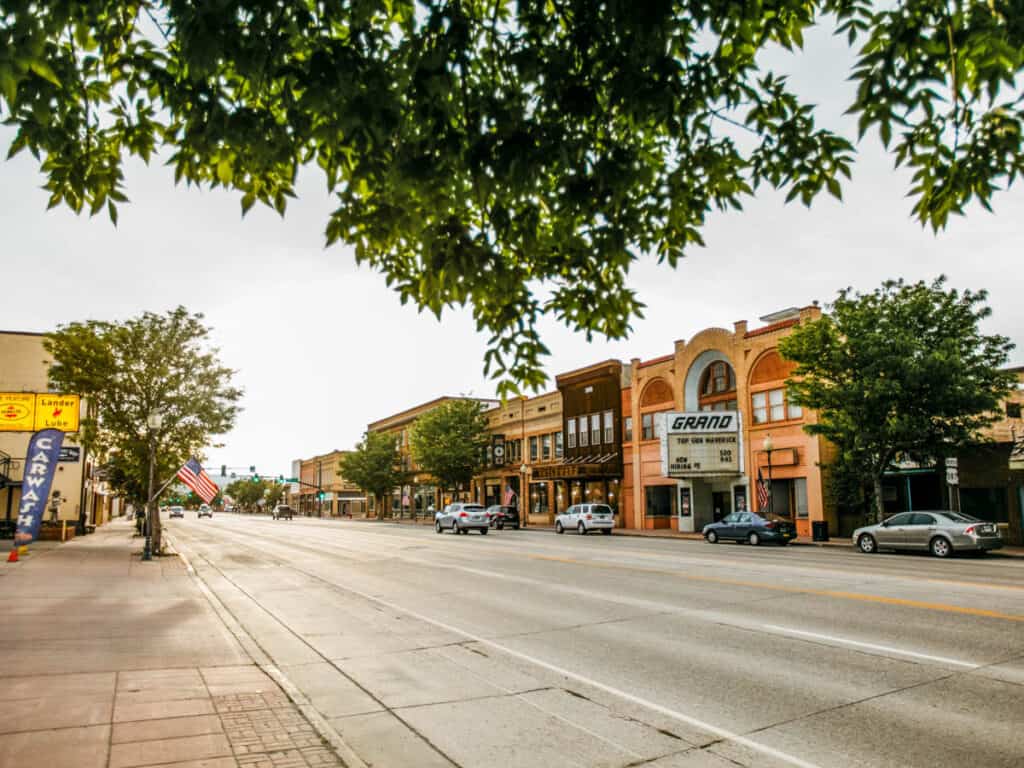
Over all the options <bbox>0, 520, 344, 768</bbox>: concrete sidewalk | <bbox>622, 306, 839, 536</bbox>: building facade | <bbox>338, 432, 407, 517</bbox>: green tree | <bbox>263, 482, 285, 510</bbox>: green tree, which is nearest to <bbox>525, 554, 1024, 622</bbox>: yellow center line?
<bbox>0, 520, 344, 768</bbox>: concrete sidewalk

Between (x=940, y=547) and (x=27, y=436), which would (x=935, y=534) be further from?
(x=27, y=436)

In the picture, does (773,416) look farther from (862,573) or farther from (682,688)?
(682,688)

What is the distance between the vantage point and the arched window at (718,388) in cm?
3969

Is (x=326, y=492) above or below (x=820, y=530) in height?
above

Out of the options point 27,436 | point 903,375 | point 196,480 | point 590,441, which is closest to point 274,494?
point 590,441

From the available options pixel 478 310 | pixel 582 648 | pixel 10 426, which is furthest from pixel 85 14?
pixel 10 426

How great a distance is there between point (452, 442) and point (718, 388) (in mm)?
25010

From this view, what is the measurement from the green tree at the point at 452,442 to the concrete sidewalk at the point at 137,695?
45.7 m

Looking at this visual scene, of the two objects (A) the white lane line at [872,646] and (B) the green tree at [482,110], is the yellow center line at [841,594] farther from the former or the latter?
(B) the green tree at [482,110]

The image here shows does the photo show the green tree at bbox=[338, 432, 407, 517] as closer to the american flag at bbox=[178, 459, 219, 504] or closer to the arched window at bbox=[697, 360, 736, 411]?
the arched window at bbox=[697, 360, 736, 411]

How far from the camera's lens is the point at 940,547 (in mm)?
21656

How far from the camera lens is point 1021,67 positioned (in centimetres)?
473

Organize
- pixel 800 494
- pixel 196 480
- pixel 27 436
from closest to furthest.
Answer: pixel 196 480
pixel 800 494
pixel 27 436

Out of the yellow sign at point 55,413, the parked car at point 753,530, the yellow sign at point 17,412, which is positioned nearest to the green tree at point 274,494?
the yellow sign at point 17,412
